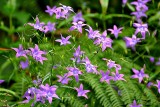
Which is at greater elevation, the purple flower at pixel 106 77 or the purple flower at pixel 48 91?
the purple flower at pixel 106 77

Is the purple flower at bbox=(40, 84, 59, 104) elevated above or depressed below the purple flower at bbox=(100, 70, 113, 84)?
below

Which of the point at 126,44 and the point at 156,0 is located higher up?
the point at 156,0

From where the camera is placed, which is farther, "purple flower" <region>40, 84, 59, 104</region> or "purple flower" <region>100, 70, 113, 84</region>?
"purple flower" <region>100, 70, 113, 84</region>

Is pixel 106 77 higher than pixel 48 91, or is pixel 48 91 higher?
pixel 106 77

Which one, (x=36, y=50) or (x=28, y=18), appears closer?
(x=36, y=50)

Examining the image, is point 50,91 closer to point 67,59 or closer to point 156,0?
point 67,59

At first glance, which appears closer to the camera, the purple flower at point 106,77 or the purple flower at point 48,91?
the purple flower at point 48,91

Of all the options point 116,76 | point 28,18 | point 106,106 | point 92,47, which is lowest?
point 106,106

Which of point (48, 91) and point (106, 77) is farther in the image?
point (106, 77)

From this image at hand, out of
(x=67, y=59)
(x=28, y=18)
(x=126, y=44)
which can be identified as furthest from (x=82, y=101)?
(x=28, y=18)

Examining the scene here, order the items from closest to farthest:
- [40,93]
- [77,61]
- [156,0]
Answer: [40,93], [77,61], [156,0]

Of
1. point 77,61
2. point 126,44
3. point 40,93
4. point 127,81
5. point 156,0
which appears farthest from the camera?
point 156,0
